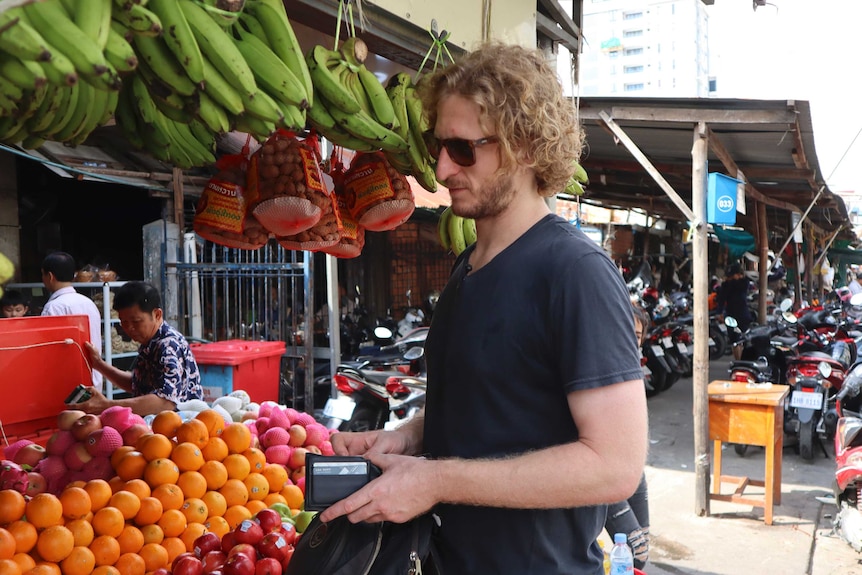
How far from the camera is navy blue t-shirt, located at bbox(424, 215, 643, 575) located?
55.1 inches

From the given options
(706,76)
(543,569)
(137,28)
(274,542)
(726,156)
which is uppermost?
(706,76)

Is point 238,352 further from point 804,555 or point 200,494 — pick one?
point 804,555

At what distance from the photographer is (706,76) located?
83.3 metres

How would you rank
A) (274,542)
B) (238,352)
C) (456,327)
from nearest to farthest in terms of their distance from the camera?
(456,327), (274,542), (238,352)

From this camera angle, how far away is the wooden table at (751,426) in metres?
5.55

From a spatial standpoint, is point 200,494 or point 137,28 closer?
point 137,28

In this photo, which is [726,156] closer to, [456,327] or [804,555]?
[804,555]

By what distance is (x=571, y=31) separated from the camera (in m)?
4.13

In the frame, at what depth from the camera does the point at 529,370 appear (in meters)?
1.47

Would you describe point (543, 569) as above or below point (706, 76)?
below

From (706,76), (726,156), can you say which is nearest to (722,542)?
(726,156)

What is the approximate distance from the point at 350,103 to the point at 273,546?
1442 mm

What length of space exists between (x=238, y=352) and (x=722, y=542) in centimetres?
396

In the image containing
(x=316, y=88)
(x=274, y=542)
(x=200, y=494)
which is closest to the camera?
(x=316, y=88)
